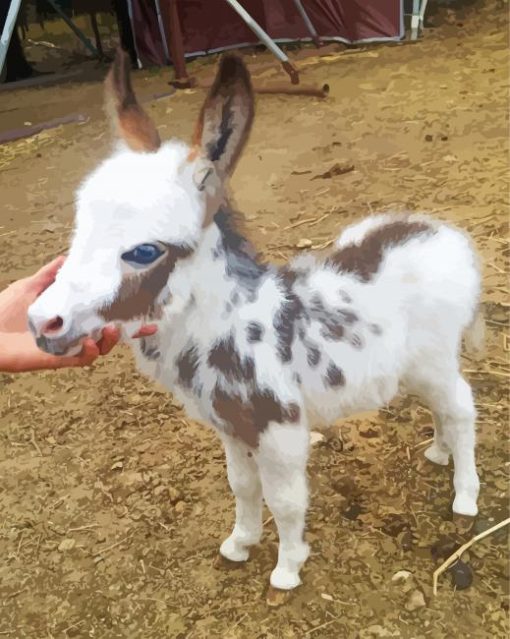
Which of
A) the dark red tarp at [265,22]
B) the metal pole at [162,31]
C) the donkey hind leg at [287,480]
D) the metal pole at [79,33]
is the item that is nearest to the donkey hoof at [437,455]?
the donkey hind leg at [287,480]

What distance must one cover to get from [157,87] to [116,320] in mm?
3479

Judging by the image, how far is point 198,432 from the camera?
167cm

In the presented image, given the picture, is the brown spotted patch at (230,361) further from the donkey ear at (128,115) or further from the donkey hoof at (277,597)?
the donkey hoof at (277,597)

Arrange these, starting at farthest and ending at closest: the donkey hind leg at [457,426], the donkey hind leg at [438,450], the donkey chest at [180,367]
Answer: the donkey hind leg at [438,450] → the donkey hind leg at [457,426] → the donkey chest at [180,367]

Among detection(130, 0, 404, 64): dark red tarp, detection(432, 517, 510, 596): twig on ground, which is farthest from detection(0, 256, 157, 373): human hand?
detection(130, 0, 404, 64): dark red tarp

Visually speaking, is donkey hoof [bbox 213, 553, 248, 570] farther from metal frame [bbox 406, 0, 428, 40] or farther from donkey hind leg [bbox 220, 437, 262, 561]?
metal frame [bbox 406, 0, 428, 40]

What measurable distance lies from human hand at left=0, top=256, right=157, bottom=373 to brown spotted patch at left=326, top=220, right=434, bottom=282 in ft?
1.11

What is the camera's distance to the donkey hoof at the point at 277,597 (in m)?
1.25

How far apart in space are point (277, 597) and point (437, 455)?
448mm

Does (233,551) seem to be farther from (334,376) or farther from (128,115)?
(128,115)

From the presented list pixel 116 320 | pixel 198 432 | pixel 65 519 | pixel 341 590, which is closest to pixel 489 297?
pixel 198 432

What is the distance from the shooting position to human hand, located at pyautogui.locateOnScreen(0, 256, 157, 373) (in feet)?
2.74

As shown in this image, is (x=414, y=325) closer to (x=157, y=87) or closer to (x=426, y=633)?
(x=426, y=633)

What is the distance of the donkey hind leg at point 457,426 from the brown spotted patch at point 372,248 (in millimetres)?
225
